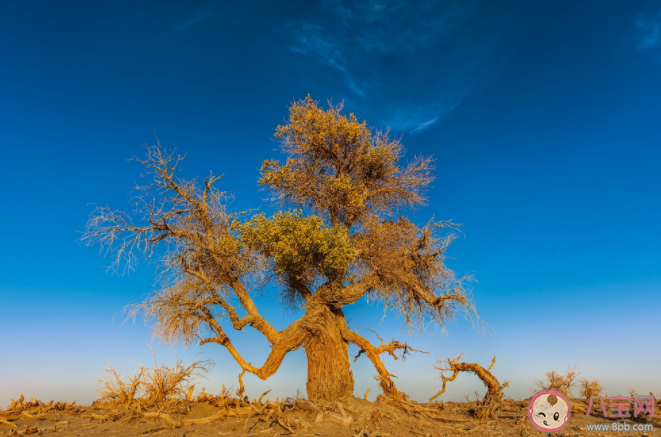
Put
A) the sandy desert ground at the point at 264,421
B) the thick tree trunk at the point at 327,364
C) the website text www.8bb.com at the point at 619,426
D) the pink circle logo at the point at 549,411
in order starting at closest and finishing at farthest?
1. the sandy desert ground at the point at 264,421
2. the website text www.8bb.com at the point at 619,426
3. the pink circle logo at the point at 549,411
4. the thick tree trunk at the point at 327,364

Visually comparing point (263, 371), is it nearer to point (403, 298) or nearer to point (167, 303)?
point (167, 303)

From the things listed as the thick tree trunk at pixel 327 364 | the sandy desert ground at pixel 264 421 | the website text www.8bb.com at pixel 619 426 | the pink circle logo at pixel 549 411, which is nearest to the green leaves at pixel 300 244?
the thick tree trunk at pixel 327 364

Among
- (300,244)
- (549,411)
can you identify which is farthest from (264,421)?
(549,411)

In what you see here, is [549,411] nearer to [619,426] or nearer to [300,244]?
[619,426]

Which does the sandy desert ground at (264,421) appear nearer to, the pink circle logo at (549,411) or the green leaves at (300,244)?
the pink circle logo at (549,411)

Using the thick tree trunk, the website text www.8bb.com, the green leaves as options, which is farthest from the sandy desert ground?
the green leaves

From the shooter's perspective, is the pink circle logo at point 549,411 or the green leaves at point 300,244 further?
the green leaves at point 300,244

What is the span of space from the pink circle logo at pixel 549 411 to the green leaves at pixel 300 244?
282 inches

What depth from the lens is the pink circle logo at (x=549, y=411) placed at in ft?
36.7

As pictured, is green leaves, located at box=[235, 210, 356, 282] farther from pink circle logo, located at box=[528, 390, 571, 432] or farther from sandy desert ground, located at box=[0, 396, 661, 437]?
pink circle logo, located at box=[528, 390, 571, 432]

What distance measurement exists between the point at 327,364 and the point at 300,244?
13.8 ft

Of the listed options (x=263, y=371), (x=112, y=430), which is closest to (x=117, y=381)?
(x=112, y=430)

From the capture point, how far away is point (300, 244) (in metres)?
14.1

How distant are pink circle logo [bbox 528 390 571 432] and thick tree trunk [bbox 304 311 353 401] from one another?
18.4 feet
